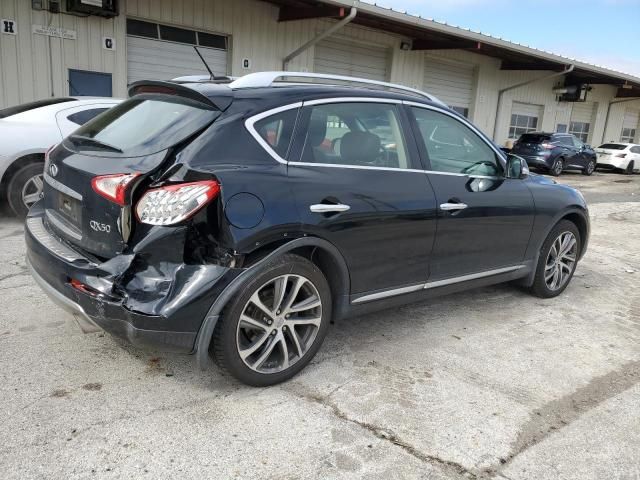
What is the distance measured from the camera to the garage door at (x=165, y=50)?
1171 cm

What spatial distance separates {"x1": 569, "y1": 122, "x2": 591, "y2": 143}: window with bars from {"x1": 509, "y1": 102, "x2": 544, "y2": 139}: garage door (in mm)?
3817

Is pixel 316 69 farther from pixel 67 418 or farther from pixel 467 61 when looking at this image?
pixel 67 418

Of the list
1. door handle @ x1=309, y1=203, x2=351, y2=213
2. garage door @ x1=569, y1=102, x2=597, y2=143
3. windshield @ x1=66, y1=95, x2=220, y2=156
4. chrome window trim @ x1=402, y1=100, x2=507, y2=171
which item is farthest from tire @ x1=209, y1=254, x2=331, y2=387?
garage door @ x1=569, y1=102, x2=597, y2=143

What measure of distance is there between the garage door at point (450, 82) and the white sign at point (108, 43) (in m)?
10.6

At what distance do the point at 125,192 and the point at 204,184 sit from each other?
398mm

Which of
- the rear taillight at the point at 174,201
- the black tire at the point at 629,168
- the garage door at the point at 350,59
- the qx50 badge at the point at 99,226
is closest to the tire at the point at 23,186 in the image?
the qx50 badge at the point at 99,226

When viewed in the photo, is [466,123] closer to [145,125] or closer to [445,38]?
[145,125]

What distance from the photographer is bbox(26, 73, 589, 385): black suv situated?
2.70 m

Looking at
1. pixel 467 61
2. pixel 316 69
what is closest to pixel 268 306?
pixel 316 69

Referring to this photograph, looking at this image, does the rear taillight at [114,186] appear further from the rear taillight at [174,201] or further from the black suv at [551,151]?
the black suv at [551,151]

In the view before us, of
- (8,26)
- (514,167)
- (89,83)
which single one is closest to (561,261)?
(514,167)

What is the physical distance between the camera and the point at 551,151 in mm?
19453

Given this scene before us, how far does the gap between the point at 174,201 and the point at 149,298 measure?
19.5 inches

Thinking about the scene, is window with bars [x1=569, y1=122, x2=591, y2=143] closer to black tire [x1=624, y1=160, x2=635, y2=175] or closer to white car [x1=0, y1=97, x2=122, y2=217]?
black tire [x1=624, y1=160, x2=635, y2=175]
